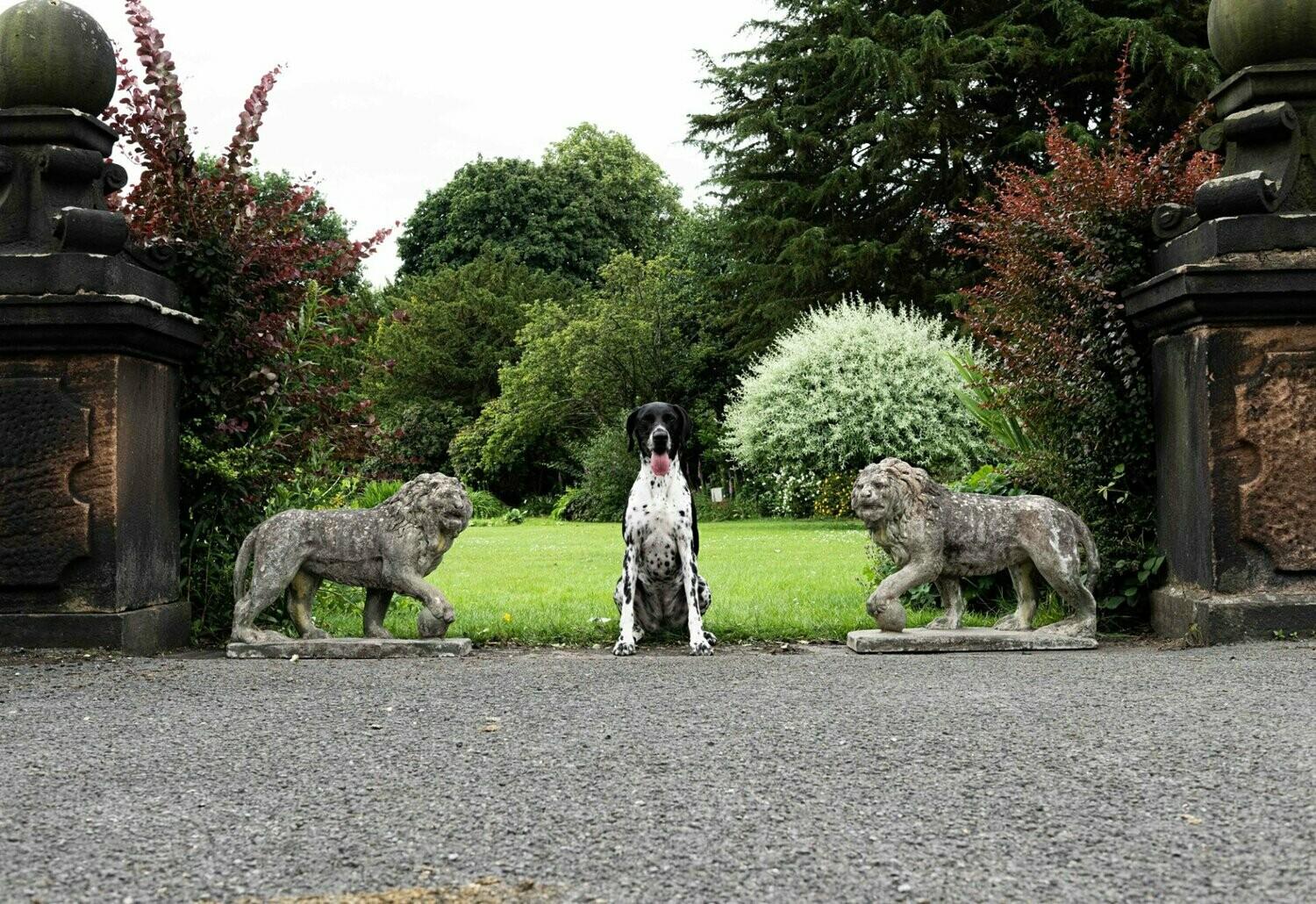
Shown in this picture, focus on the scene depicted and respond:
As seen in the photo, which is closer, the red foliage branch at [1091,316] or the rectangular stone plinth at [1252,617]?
the rectangular stone plinth at [1252,617]

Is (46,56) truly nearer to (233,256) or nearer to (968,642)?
(233,256)

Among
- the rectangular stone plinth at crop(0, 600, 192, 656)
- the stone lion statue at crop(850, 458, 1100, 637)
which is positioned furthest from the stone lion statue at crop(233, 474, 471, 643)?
the stone lion statue at crop(850, 458, 1100, 637)

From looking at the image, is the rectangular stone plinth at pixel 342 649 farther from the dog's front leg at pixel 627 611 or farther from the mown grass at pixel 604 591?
the dog's front leg at pixel 627 611

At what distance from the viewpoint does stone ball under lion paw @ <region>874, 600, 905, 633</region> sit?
598 cm

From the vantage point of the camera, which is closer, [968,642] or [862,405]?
[968,642]

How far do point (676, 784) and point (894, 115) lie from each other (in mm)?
25858

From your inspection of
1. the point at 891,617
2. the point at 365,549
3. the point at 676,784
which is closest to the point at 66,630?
the point at 365,549

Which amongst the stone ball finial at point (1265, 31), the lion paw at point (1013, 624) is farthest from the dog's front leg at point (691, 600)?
the stone ball finial at point (1265, 31)

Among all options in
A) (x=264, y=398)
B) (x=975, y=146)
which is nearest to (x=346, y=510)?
(x=264, y=398)

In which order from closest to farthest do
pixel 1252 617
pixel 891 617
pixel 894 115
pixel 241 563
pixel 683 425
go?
1. pixel 1252 617
2. pixel 891 617
3. pixel 241 563
4. pixel 683 425
5. pixel 894 115

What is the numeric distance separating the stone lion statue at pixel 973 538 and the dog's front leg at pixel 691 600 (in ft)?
2.98

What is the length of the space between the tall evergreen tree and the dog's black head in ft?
62.4

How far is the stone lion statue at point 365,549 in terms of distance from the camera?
5.98 m

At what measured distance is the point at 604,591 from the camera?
9.86m
